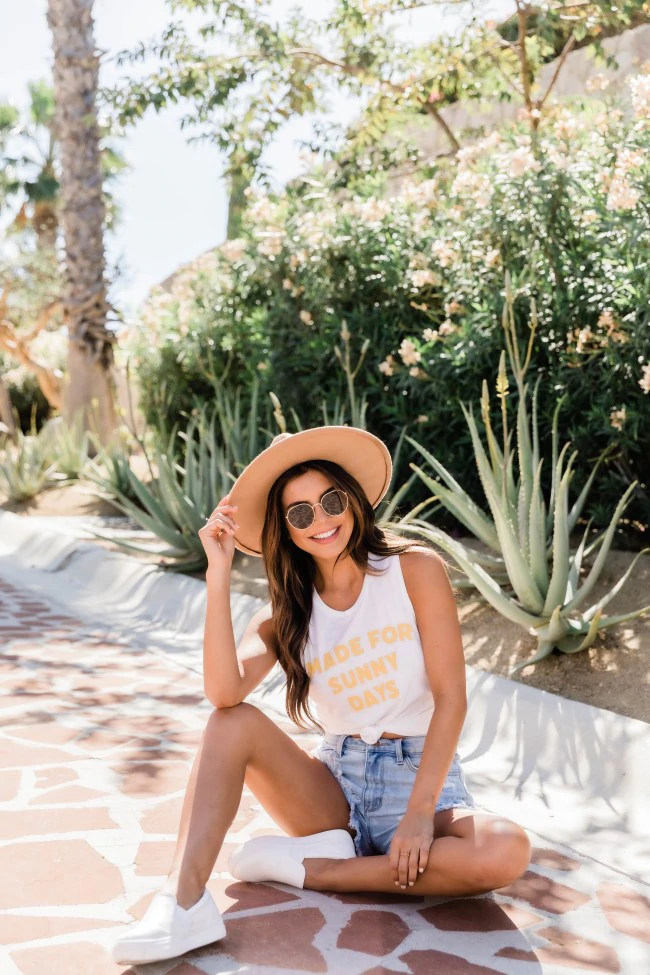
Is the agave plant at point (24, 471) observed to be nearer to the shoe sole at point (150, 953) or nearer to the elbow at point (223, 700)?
the elbow at point (223, 700)

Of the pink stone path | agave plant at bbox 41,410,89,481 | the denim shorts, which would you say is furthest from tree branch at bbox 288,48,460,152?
the denim shorts

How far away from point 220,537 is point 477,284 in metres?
4.14

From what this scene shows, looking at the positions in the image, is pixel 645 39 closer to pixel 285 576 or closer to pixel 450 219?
pixel 450 219

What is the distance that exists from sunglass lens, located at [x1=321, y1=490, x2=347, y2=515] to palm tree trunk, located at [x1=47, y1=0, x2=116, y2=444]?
34.2 ft

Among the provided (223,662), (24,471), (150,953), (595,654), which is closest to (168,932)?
(150,953)

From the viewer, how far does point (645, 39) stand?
47.8ft

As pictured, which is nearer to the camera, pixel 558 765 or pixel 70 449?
pixel 558 765

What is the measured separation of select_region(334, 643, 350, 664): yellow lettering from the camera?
316 centimetres

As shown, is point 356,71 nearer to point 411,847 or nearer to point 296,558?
point 296,558

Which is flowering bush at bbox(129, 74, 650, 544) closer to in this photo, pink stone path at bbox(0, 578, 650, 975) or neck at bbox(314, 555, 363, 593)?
neck at bbox(314, 555, 363, 593)

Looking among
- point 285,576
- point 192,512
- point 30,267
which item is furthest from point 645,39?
point 30,267

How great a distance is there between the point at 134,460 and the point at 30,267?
43.5ft

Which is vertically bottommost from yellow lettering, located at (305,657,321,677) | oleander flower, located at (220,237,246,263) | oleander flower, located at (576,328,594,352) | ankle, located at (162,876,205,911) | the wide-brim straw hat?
ankle, located at (162,876,205,911)

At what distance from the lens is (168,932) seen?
2596 millimetres
